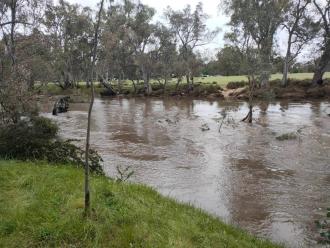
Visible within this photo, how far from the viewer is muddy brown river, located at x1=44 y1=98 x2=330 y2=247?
8391 mm

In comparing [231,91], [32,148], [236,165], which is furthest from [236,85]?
[32,148]

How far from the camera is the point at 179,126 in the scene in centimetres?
2266

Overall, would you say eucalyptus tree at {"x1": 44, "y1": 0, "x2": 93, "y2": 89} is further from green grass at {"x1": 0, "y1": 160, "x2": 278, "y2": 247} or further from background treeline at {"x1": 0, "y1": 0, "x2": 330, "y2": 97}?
green grass at {"x1": 0, "y1": 160, "x2": 278, "y2": 247}

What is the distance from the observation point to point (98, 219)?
17.6 feet

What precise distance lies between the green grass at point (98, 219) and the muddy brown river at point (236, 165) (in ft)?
6.23

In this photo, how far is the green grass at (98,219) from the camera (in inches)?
193

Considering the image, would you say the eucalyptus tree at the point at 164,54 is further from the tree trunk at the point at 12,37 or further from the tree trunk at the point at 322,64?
the tree trunk at the point at 12,37

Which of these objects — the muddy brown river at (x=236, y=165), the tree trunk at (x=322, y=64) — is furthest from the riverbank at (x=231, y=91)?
the muddy brown river at (x=236, y=165)

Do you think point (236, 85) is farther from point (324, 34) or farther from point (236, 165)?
point (236, 165)

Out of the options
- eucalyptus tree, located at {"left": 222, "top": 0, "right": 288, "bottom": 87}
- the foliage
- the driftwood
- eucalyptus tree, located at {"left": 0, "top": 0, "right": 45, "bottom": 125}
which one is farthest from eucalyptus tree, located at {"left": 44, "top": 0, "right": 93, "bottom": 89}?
eucalyptus tree, located at {"left": 0, "top": 0, "right": 45, "bottom": 125}

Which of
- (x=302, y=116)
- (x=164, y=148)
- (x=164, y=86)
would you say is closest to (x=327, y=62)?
(x=302, y=116)

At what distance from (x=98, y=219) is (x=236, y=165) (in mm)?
8316

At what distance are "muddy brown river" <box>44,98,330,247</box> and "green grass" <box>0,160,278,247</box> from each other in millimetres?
1900

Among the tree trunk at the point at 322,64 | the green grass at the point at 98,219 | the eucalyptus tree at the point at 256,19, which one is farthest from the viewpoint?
the tree trunk at the point at 322,64
